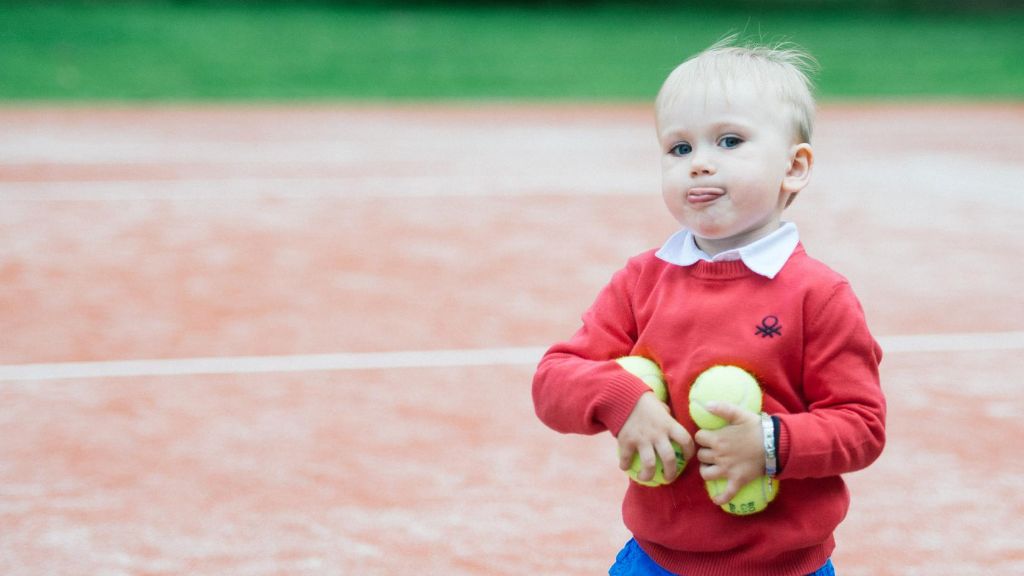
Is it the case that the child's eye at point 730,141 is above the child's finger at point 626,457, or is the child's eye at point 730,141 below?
above

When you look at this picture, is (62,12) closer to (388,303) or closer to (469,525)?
(388,303)

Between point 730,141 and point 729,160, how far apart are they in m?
0.04

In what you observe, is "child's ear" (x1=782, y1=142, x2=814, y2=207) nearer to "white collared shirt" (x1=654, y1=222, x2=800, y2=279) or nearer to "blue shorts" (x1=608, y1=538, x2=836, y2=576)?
"white collared shirt" (x1=654, y1=222, x2=800, y2=279)

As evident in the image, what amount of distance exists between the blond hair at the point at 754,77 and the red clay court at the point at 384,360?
1.32 m

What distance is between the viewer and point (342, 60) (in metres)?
19.5

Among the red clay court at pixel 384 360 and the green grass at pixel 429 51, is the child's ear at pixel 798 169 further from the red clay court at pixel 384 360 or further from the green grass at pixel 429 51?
the green grass at pixel 429 51

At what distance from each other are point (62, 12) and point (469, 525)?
2017 cm

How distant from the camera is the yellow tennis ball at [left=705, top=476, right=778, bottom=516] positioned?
1.98 metres

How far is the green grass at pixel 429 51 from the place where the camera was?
58.3 ft

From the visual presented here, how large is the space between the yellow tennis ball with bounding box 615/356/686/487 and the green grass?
45.9ft

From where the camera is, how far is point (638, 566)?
7.22 feet

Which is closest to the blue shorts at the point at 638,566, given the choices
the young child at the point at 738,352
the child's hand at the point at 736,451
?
the young child at the point at 738,352

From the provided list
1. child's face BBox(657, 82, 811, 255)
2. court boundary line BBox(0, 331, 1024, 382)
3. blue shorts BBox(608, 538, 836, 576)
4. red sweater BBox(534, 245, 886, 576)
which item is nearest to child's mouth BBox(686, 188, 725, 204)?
child's face BBox(657, 82, 811, 255)

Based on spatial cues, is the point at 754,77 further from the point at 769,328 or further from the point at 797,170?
the point at 769,328
